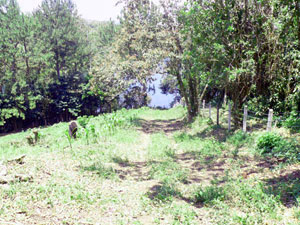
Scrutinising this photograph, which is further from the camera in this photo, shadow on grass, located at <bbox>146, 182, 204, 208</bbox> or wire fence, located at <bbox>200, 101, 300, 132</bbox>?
wire fence, located at <bbox>200, 101, 300, 132</bbox>

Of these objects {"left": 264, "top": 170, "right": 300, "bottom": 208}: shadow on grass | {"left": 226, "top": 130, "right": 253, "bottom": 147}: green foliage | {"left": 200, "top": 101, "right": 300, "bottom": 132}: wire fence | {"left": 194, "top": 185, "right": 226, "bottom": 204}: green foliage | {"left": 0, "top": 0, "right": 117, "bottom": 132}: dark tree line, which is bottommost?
{"left": 194, "top": 185, "right": 226, "bottom": 204}: green foliage

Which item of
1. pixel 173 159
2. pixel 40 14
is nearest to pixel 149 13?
pixel 173 159

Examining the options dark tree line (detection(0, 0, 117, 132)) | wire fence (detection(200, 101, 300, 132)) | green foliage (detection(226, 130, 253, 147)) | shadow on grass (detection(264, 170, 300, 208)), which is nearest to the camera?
shadow on grass (detection(264, 170, 300, 208))

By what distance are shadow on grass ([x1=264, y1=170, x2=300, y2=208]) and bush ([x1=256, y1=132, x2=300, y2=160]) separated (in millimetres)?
914

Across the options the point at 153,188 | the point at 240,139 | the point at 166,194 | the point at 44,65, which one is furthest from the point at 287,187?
the point at 44,65

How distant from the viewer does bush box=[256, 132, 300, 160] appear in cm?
598

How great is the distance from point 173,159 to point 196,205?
305cm

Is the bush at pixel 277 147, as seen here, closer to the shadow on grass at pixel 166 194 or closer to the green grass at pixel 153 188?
the green grass at pixel 153 188

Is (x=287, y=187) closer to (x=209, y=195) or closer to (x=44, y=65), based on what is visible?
(x=209, y=195)

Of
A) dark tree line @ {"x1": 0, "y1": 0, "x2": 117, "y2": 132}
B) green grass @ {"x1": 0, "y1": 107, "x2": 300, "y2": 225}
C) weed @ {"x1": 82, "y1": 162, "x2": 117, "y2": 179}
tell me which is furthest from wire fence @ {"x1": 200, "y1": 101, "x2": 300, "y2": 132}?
dark tree line @ {"x1": 0, "y1": 0, "x2": 117, "y2": 132}

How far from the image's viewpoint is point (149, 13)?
15070 millimetres

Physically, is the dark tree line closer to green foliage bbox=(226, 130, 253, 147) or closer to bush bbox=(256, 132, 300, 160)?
green foliage bbox=(226, 130, 253, 147)

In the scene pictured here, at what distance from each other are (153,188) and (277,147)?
3799 mm

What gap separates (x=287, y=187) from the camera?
4.51 metres
